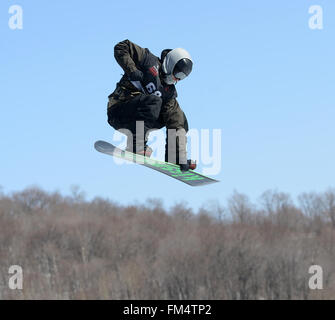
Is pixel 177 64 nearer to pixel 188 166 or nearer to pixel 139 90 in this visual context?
pixel 139 90

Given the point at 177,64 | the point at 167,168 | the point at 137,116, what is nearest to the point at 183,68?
the point at 177,64

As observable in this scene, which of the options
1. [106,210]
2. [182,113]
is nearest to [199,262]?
[106,210]

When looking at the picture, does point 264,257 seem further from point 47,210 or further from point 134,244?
point 47,210

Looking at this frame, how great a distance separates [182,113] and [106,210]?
110 meters

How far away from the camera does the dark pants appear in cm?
988

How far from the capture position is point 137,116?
9961mm

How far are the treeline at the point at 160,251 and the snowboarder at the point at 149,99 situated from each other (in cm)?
6997

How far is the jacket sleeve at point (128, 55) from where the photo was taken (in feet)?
31.3

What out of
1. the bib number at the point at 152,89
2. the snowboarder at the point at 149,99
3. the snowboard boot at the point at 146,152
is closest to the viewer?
the snowboarder at the point at 149,99

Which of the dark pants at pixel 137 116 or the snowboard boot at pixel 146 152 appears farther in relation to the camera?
the snowboard boot at pixel 146 152

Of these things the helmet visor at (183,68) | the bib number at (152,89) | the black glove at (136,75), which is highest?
the helmet visor at (183,68)

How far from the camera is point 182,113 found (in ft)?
34.6

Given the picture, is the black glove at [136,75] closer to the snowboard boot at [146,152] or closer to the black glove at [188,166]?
the snowboard boot at [146,152]

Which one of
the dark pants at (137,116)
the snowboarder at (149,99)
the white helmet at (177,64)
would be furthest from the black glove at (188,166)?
the white helmet at (177,64)
